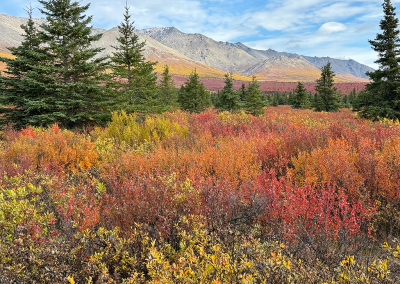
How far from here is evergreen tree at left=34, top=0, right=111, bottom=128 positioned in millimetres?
11156

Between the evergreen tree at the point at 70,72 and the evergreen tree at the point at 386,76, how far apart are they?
17.4 meters

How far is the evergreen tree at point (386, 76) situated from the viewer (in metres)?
15.4

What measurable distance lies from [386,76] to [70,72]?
20.2 meters

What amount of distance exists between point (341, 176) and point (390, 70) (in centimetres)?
1628

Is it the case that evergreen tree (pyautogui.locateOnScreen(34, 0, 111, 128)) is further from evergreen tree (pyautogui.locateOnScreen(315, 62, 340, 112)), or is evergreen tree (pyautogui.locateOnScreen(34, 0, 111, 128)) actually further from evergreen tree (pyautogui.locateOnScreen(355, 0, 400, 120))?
evergreen tree (pyautogui.locateOnScreen(315, 62, 340, 112))

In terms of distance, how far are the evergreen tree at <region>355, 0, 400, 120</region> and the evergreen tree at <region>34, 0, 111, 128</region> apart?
17.4 m

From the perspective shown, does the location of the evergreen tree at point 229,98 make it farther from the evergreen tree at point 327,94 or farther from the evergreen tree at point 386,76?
the evergreen tree at point 327,94

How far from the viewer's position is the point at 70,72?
467 inches

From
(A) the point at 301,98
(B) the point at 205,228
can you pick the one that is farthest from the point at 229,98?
(B) the point at 205,228

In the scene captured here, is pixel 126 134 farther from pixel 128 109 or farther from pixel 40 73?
pixel 40 73

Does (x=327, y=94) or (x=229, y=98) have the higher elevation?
(x=327, y=94)

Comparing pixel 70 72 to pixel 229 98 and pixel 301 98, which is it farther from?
pixel 301 98

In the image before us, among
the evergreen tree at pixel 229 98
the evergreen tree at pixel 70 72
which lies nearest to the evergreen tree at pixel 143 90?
the evergreen tree at pixel 70 72

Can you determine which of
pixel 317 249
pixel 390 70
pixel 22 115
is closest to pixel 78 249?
pixel 317 249
